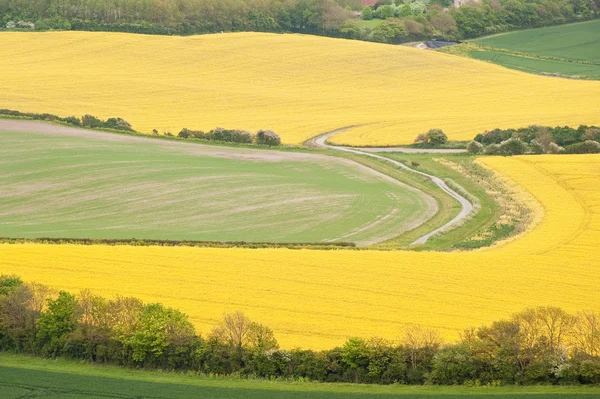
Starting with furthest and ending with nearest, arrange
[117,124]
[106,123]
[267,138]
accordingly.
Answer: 1. [106,123]
2. [117,124]
3. [267,138]

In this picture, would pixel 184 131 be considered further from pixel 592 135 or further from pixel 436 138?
pixel 592 135

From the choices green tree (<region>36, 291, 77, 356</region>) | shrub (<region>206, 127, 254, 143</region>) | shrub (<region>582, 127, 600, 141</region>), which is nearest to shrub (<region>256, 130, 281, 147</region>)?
shrub (<region>206, 127, 254, 143</region>)

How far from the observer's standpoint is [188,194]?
63.7 metres

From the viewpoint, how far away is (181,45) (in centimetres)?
12650

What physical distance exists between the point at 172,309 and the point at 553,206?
97.3ft

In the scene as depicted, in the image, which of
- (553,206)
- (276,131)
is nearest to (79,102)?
(276,131)

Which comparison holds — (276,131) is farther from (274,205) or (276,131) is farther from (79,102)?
(274,205)

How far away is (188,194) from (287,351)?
3205cm

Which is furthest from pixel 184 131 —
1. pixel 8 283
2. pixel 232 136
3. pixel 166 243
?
pixel 8 283

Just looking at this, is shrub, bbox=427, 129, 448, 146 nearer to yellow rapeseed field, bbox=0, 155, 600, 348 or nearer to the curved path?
the curved path

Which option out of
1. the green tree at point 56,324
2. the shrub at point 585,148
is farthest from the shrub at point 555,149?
the green tree at point 56,324

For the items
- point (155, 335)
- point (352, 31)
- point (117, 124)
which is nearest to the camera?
point (155, 335)

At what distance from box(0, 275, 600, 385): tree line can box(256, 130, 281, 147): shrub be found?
48677 mm

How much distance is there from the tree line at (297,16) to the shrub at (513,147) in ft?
221
